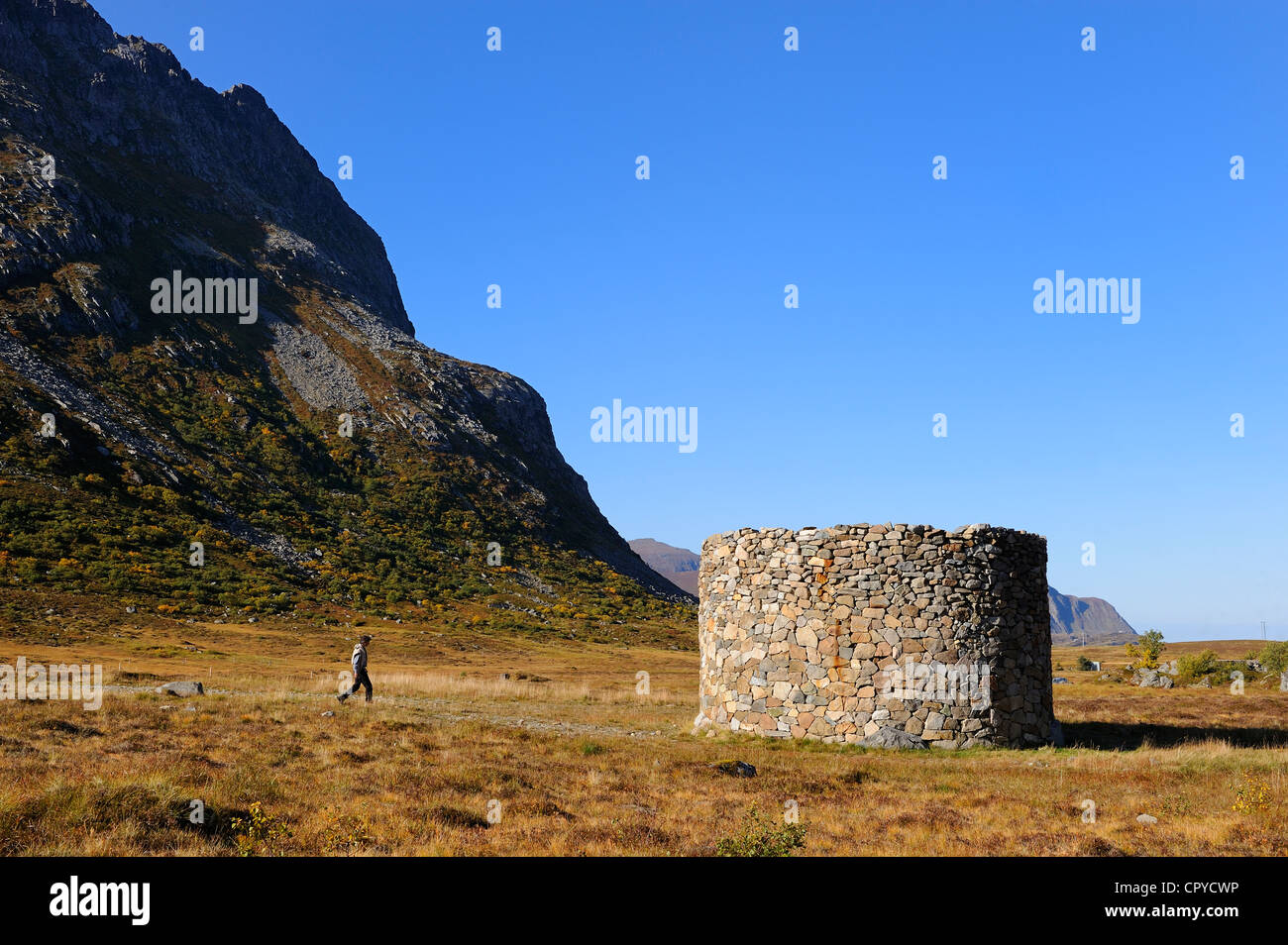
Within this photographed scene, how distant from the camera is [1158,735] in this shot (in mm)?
22766

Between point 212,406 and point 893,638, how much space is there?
87.5 m

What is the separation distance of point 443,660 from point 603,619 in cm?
3160

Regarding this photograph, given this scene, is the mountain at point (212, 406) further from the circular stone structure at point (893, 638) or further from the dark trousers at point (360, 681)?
the circular stone structure at point (893, 638)

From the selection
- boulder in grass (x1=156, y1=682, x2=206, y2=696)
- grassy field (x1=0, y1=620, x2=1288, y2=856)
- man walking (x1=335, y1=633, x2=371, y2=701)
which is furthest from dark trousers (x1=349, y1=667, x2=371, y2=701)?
boulder in grass (x1=156, y1=682, x2=206, y2=696)

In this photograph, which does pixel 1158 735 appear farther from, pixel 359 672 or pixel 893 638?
pixel 359 672

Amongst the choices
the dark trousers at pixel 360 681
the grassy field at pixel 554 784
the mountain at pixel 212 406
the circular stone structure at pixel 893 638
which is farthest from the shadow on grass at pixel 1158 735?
the mountain at pixel 212 406

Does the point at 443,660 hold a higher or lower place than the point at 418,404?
lower

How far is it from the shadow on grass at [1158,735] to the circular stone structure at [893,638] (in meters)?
1.77

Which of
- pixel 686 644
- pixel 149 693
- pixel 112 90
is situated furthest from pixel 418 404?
pixel 149 693

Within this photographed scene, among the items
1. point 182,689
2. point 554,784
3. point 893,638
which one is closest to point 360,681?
point 182,689

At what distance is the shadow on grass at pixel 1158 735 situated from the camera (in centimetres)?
2098

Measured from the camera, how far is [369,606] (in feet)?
217

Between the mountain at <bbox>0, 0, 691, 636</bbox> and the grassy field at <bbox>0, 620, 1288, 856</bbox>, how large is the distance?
3766 cm
